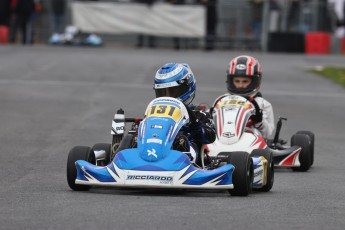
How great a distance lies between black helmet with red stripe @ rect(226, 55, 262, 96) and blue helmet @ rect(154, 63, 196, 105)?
9.75ft

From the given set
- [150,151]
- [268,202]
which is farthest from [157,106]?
[268,202]

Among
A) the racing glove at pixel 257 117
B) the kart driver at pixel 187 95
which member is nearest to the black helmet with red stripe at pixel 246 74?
the racing glove at pixel 257 117

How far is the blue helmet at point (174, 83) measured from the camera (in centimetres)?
999

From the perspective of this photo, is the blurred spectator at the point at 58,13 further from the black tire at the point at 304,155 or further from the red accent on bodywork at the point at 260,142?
the red accent on bodywork at the point at 260,142

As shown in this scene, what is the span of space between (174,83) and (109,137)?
208 inches

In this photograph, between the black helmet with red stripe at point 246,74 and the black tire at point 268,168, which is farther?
the black helmet with red stripe at point 246,74

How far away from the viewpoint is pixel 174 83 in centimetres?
998

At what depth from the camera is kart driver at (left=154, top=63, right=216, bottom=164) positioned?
9852mm

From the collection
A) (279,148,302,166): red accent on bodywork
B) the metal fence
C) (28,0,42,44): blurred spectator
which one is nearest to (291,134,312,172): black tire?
(279,148,302,166): red accent on bodywork

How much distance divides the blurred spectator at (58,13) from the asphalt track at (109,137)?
202 cm

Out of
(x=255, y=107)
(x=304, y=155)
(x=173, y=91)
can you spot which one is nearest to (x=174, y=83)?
(x=173, y=91)

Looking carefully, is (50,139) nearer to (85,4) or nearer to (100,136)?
(100,136)

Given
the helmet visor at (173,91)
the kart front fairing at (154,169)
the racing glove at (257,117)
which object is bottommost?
the racing glove at (257,117)

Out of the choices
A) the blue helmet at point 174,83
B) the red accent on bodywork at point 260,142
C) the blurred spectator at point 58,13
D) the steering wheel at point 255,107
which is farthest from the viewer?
the blurred spectator at point 58,13
